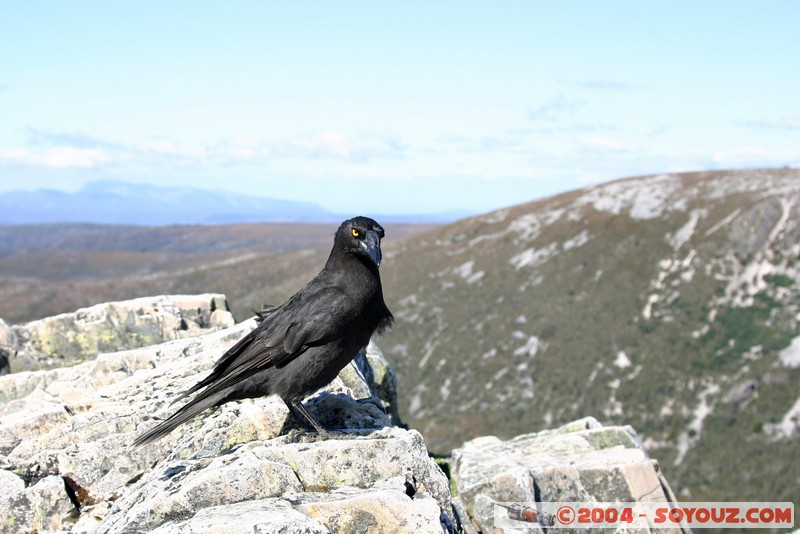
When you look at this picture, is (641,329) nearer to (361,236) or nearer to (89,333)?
(89,333)

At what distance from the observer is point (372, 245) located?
9078mm

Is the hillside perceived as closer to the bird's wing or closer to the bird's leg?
the bird's leg

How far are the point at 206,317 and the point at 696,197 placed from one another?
276 feet

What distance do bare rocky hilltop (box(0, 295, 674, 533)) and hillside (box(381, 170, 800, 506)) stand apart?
151 ft

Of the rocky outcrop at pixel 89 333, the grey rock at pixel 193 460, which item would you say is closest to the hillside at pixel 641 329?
the rocky outcrop at pixel 89 333

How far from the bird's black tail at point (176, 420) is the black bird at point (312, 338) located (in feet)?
0.09

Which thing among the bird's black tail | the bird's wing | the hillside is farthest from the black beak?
the hillside

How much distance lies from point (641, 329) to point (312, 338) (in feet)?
217

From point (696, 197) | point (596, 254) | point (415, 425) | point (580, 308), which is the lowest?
point (415, 425)

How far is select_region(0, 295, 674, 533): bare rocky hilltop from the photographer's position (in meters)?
7.05

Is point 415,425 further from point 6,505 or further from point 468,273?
point 6,505

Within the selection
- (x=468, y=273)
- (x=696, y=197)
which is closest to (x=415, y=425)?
(x=468, y=273)

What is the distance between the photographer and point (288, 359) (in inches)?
352

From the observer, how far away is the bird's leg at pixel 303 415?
28.8 ft
